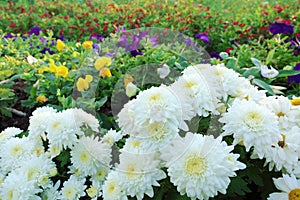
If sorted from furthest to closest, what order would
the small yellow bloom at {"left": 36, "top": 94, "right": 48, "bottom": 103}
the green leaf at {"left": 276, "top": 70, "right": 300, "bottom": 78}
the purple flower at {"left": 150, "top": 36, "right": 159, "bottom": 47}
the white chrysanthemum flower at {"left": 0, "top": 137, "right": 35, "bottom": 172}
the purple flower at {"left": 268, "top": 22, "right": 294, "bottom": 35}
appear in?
1. the purple flower at {"left": 268, "top": 22, "right": 294, "bottom": 35}
2. the purple flower at {"left": 150, "top": 36, "right": 159, "bottom": 47}
3. the small yellow bloom at {"left": 36, "top": 94, "right": 48, "bottom": 103}
4. the green leaf at {"left": 276, "top": 70, "right": 300, "bottom": 78}
5. the white chrysanthemum flower at {"left": 0, "top": 137, "right": 35, "bottom": 172}

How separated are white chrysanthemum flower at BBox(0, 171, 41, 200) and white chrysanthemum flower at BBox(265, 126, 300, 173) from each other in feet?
3.23

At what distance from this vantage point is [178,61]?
97.0 inches

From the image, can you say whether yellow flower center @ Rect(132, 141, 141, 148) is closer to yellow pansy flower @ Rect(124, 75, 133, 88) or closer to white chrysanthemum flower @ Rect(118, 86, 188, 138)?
white chrysanthemum flower @ Rect(118, 86, 188, 138)

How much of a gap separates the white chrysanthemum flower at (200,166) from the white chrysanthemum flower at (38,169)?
2.17 feet

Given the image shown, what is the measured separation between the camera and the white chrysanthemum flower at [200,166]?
4.52ft

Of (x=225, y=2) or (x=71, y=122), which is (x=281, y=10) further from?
(x=71, y=122)

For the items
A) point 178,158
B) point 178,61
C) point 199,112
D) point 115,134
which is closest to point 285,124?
point 199,112

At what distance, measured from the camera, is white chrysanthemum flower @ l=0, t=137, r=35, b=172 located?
198 centimetres

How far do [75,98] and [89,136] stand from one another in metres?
0.34

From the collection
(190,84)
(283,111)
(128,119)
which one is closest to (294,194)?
(283,111)

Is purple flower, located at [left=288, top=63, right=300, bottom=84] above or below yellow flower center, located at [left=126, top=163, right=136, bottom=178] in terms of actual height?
below

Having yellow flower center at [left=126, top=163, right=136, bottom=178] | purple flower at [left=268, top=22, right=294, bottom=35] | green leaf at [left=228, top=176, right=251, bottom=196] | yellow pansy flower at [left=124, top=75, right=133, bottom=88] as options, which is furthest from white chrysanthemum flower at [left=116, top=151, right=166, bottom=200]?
purple flower at [left=268, top=22, right=294, bottom=35]

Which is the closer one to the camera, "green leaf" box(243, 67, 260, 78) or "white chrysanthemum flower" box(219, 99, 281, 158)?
"white chrysanthemum flower" box(219, 99, 281, 158)

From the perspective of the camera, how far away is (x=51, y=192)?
189cm
